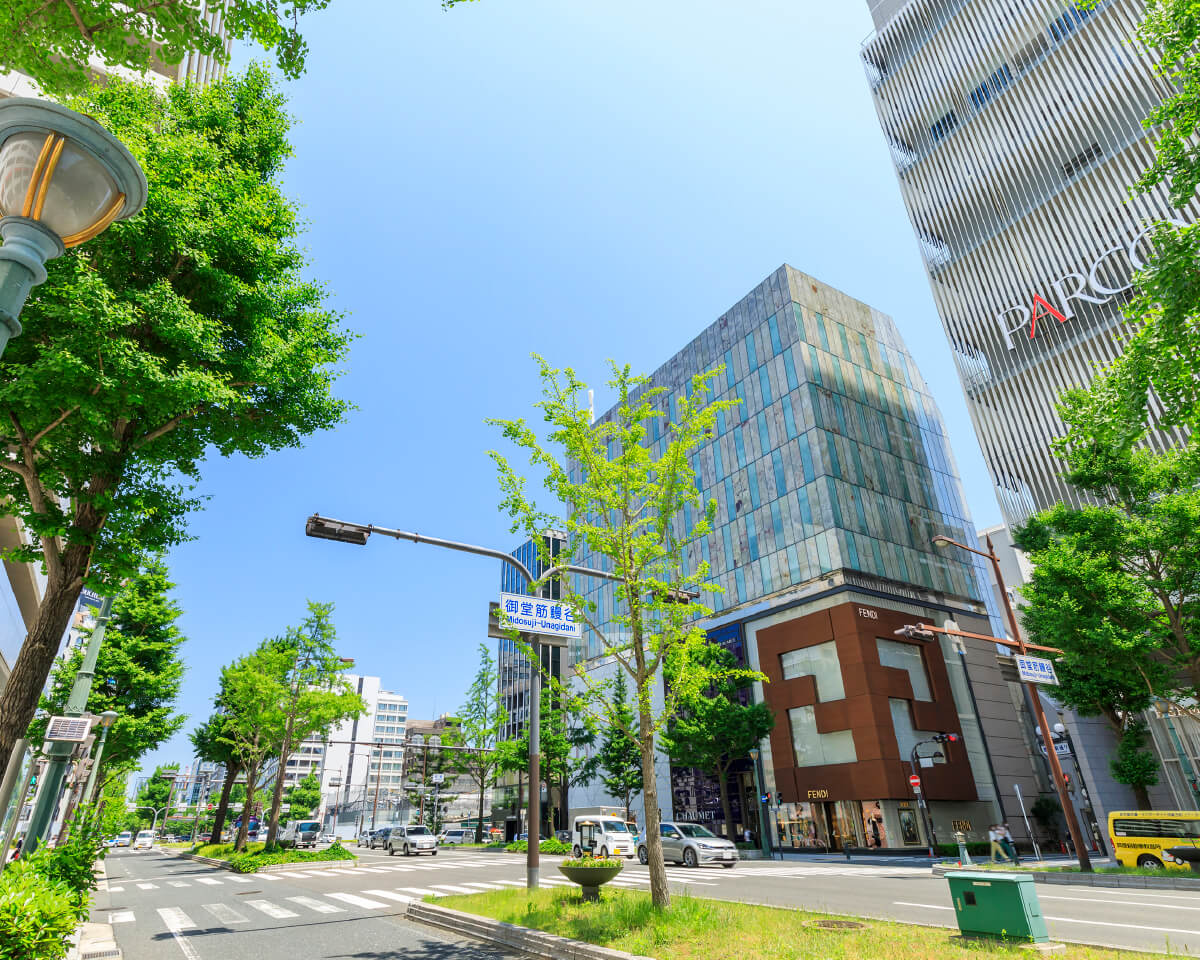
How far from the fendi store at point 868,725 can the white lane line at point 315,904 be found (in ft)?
90.1

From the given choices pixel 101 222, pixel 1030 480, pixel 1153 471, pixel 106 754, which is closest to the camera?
pixel 101 222

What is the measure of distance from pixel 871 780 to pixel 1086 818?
507 inches

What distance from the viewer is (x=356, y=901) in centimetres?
1504

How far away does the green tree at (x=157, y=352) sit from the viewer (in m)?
8.64

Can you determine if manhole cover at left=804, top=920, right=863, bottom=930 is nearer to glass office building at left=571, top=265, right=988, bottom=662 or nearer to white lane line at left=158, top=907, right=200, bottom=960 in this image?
white lane line at left=158, top=907, right=200, bottom=960

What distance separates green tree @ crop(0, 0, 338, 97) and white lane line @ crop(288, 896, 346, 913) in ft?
50.6

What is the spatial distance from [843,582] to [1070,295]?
2118 centimetres

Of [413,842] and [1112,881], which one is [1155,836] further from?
[413,842]

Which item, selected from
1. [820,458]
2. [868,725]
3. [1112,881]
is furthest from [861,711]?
[1112,881]

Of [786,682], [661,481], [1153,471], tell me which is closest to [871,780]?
[786,682]

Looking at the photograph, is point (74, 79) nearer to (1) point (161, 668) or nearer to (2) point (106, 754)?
(1) point (161, 668)

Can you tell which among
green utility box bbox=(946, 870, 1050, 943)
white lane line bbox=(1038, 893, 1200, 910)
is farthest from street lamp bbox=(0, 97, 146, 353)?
white lane line bbox=(1038, 893, 1200, 910)

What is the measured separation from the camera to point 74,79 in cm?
757

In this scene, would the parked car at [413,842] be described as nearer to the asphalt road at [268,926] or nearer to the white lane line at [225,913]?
the asphalt road at [268,926]
